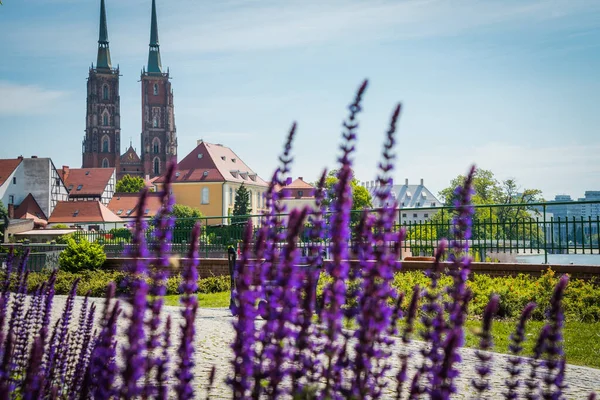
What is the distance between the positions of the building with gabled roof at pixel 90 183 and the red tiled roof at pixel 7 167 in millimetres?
19707

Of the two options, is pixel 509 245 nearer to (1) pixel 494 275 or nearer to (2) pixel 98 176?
(1) pixel 494 275

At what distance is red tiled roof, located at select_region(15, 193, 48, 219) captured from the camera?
82.6 m

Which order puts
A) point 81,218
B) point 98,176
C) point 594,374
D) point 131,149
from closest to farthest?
point 594,374 → point 81,218 → point 98,176 → point 131,149

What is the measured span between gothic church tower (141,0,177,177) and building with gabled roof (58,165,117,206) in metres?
34.5

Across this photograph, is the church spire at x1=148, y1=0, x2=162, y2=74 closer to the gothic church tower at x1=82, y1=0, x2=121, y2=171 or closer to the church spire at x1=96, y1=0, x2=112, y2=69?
the gothic church tower at x1=82, y1=0, x2=121, y2=171

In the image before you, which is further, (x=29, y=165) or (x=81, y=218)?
(x=29, y=165)

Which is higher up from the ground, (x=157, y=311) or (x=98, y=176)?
(x=98, y=176)

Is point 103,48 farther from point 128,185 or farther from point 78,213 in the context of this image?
point 78,213

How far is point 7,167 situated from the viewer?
280 feet

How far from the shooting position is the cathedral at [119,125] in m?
149

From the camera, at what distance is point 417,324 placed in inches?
384

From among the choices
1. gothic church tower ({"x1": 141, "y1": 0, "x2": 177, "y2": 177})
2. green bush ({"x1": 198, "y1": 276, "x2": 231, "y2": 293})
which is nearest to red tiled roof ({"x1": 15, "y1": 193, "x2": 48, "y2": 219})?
gothic church tower ({"x1": 141, "y1": 0, "x2": 177, "y2": 177})

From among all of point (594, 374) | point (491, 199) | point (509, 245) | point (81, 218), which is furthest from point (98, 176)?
point (594, 374)

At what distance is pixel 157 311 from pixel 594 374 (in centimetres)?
578
